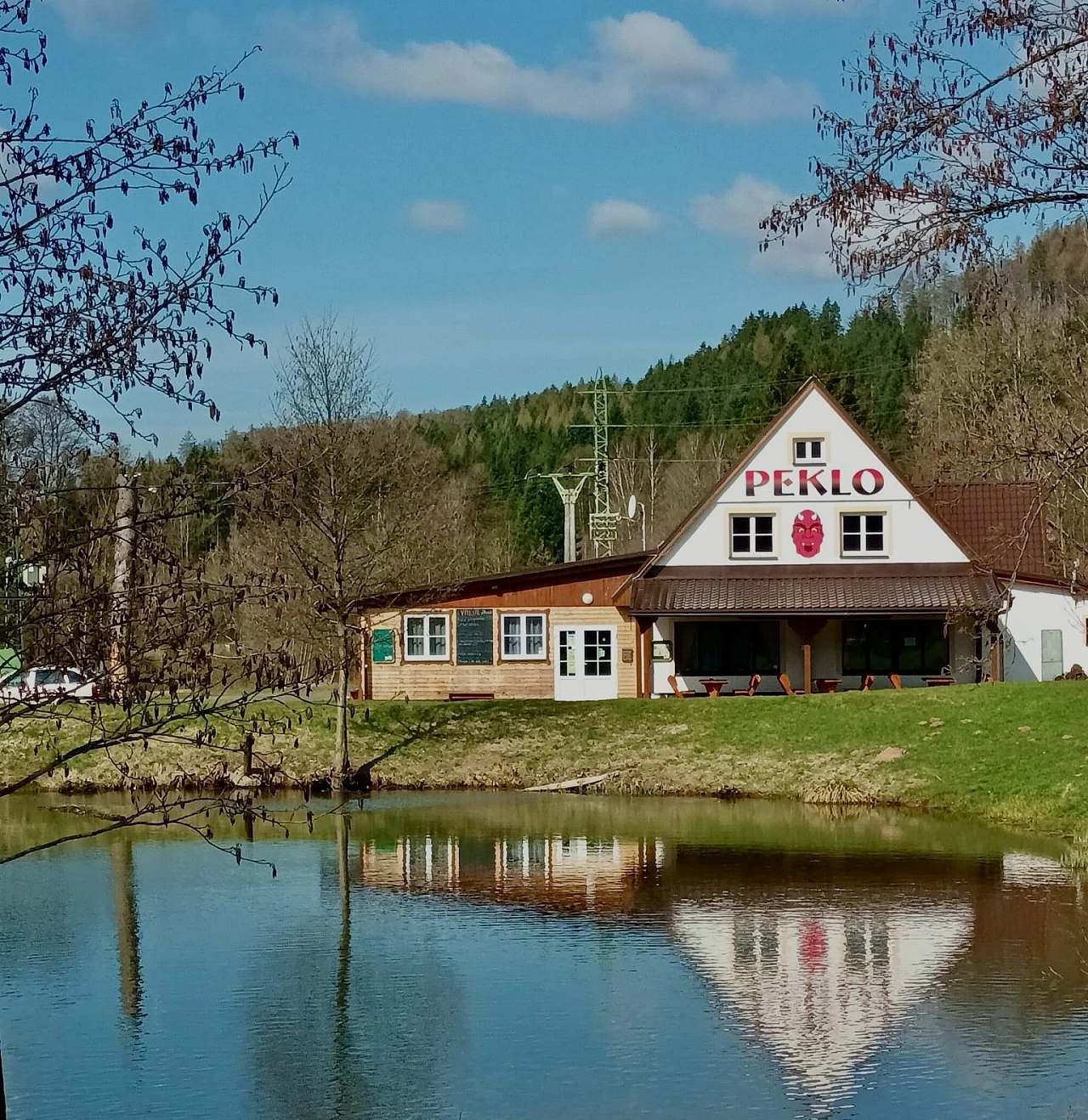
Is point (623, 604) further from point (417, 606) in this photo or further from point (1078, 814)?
point (1078, 814)

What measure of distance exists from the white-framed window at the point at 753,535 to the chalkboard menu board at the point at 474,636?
629cm

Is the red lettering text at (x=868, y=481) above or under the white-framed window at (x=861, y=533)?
above

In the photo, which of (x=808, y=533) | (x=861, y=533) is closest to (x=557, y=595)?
(x=808, y=533)

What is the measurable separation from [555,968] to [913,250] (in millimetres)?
8231

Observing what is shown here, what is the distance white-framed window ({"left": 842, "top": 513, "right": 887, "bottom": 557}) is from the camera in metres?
40.1

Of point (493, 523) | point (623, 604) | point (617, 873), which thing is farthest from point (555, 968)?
point (493, 523)

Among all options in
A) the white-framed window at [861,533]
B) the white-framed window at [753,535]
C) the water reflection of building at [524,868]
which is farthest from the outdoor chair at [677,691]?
the water reflection of building at [524,868]

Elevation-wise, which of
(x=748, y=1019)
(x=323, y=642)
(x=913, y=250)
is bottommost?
(x=748, y=1019)

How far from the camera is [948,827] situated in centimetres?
2477

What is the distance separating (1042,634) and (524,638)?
12.4 meters

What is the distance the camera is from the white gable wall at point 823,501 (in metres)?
39.9

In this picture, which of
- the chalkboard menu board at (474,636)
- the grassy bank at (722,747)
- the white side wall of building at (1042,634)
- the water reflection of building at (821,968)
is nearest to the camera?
the water reflection of building at (821,968)

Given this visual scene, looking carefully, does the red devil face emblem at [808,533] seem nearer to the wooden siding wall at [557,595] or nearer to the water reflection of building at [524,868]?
the wooden siding wall at [557,595]

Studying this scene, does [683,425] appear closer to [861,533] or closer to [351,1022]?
[861,533]
